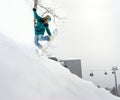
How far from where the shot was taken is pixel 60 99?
5.94 m

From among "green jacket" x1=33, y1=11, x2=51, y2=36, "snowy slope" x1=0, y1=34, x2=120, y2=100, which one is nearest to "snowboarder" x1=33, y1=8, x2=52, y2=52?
"green jacket" x1=33, y1=11, x2=51, y2=36

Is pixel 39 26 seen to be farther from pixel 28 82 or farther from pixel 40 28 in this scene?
pixel 28 82

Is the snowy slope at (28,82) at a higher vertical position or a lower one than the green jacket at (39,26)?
lower

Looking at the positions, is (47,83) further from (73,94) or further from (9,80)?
(9,80)

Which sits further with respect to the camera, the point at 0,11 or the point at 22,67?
the point at 0,11

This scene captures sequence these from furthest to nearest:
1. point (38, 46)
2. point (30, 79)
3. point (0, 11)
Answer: point (0, 11)
point (38, 46)
point (30, 79)

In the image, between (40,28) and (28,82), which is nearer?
(28,82)

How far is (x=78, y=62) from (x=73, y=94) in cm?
6081

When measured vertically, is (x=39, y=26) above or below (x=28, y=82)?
above

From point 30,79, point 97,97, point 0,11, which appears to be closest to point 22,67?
point 30,79

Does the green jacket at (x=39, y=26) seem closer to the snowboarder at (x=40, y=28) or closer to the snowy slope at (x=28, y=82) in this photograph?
the snowboarder at (x=40, y=28)

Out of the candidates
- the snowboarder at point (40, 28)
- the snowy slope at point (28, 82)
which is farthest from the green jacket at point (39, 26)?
the snowy slope at point (28, 82)

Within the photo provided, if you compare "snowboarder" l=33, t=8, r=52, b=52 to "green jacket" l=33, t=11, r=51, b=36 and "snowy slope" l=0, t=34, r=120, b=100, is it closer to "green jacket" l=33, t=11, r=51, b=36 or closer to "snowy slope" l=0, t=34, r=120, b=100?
"green jacket" l=33, t=11, r=51, b=36

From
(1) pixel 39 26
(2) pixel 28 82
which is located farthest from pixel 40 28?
(2) pixel 28 82
